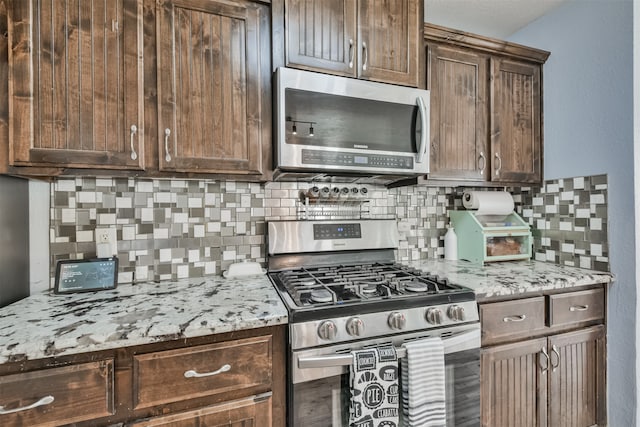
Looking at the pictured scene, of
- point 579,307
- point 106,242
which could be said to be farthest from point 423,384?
point 106,242

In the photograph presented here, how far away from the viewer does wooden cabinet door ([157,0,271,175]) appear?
1.28 m

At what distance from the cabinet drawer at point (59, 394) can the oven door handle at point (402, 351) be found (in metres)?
0.60

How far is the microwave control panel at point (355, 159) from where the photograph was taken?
1362mm

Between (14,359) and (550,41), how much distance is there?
296cm

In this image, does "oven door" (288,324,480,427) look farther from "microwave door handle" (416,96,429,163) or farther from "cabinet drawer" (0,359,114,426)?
"microwave door handle" (416,96,429,163)

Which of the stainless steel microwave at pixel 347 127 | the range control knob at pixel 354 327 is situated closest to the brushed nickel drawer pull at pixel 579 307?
the stainless steel microwave at pixel 347 127

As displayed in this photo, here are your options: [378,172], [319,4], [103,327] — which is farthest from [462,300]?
[319,4]

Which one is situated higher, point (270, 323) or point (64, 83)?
point (64, 83)

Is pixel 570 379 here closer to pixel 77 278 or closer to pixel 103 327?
pixel 103 327

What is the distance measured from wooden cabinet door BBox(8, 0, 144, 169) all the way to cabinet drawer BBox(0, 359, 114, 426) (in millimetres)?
729

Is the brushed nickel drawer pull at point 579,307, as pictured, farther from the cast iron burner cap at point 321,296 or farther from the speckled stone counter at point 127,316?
the speckled stone counter at point 127,316

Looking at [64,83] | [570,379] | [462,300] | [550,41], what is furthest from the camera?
[550,41]

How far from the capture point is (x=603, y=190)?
168cm

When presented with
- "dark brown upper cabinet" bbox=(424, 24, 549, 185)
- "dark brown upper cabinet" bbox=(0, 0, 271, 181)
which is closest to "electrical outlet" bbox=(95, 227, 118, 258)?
"dark brown upper cabinet" bbox=(0, 0, 271, 181)
